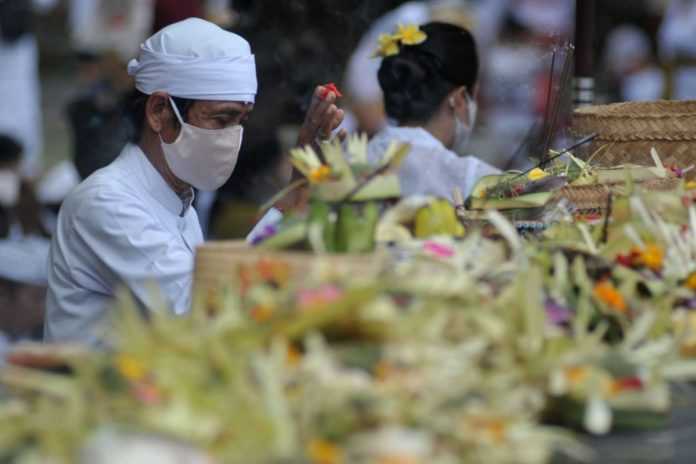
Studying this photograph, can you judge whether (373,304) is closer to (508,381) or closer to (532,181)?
(508,381)

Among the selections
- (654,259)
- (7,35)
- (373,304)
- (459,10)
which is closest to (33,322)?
(7,35)

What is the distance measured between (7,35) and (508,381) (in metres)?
5.81

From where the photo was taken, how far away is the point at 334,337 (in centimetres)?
188

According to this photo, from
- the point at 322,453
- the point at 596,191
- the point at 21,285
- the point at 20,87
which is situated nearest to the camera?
the point at 322,453

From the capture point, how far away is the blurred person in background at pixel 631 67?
36.6 feet

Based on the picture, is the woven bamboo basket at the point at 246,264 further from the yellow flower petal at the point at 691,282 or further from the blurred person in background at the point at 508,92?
the blurred person in background at the point at 508,92

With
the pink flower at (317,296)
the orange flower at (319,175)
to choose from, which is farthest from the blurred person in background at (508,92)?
the pink flower at (317,296)

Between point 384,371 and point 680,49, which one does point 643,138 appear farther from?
point 680,49

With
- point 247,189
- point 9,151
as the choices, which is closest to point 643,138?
point 247,189

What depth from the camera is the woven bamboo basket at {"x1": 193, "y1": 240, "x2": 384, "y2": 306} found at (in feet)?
6.55

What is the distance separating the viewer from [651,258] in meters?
2.48

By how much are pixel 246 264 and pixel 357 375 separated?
435 mm

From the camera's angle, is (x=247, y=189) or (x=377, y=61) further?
(x=247, y=189)

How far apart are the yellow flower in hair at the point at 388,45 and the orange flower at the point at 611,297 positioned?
2.50 metres
